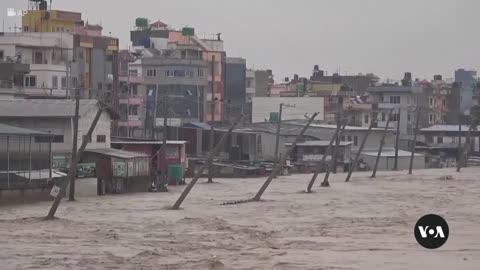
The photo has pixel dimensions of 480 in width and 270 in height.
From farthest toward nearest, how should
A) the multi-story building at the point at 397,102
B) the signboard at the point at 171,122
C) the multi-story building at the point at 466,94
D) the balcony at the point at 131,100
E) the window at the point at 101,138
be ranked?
the multi-story building at the point at 466,94 → the multi-story building at the point at 397,102 → the signboard at the point at 171,122 → the balcony at the point at 131,100 → the window at the point at 101,138

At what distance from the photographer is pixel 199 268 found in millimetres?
21938

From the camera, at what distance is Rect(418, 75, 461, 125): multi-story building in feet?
392

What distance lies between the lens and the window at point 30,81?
237ft

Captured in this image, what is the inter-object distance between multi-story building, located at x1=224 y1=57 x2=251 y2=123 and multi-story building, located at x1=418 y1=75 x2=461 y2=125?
27.1 m

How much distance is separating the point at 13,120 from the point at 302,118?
5797 cm

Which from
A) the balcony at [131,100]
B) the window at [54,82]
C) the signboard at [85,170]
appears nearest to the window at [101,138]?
the signboard at [85,170]

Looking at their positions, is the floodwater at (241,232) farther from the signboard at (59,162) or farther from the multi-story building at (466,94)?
the multi-story building at (466,94)

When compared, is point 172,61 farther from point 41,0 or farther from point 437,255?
point 437,255

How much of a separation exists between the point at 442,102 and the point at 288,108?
24.9 metres

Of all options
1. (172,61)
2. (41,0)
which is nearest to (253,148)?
(172,61)

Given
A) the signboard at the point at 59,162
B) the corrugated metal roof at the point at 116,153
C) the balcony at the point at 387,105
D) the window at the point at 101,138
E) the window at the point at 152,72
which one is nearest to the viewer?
the signboard at the point at 59,162

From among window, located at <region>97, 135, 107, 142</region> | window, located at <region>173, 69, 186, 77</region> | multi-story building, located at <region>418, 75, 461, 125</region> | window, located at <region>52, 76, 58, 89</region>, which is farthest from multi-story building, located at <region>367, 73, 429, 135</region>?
window, located at <region>97, 135, 107, 142</region>

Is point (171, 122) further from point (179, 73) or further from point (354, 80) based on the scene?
point (354, 80)

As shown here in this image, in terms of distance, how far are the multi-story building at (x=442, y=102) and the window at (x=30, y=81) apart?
5825 cm
